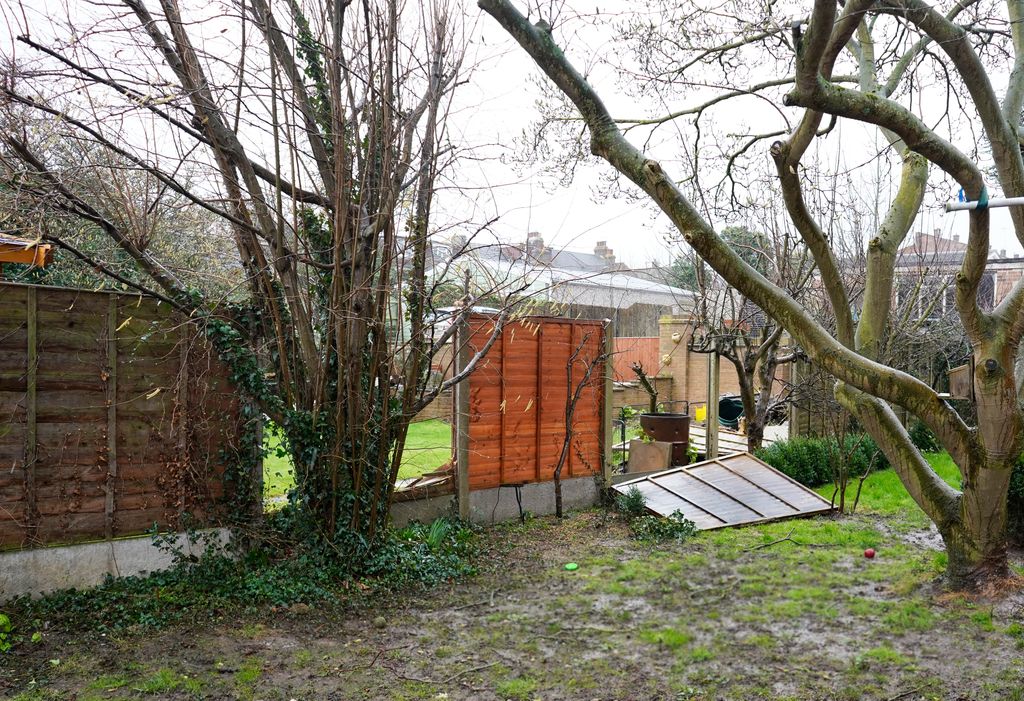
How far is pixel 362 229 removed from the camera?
19.4 feet

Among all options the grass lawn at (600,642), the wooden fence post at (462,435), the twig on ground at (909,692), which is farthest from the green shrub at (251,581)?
the twig on ground at (909,692)

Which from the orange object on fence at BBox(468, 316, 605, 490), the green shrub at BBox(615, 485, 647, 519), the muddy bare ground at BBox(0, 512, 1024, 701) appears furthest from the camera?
the green shrub at BBox(615, 485, 647, 519)

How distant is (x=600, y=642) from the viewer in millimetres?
4793

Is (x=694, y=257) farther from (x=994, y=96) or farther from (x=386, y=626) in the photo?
(x=386, y=626)

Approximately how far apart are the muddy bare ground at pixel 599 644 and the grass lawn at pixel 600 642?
0.05ft

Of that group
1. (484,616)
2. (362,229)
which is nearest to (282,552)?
(484,616)

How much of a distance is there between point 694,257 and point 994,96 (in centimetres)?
635

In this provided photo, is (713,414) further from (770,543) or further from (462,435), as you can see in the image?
(462,435)

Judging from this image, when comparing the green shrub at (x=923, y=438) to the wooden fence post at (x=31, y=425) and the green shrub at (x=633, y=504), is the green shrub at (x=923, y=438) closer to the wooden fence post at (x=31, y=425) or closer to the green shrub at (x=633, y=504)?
→ the green shrub at (x=633, y=504)

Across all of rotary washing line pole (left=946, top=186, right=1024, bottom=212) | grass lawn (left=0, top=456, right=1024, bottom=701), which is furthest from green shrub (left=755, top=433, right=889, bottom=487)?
rotary washing line pole (left=946, top=186, right=1024, bottom=212)

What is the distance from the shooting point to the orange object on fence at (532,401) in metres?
7.71

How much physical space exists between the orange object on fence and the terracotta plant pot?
1.51 metres

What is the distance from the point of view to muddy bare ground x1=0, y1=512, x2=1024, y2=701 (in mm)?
4027

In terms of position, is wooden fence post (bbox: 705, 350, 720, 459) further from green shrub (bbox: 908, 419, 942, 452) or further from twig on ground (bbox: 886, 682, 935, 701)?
twig on ground (bbox: 886, 682, 935, 701)
